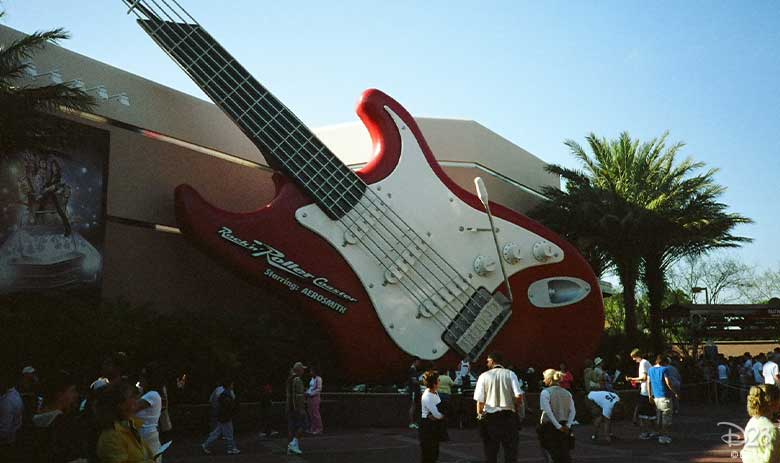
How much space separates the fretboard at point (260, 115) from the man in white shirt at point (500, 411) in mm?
9230

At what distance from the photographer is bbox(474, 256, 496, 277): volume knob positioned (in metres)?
18.0

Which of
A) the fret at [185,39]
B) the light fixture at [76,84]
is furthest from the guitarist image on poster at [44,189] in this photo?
the fret at [185,39]

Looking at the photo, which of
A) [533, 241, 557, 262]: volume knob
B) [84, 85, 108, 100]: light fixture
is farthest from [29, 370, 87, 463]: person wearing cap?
[533, 241, 557, 262]: volume knob

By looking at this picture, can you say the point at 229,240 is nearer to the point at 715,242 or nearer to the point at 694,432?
the point at 694,432

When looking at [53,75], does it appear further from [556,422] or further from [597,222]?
[597,222]

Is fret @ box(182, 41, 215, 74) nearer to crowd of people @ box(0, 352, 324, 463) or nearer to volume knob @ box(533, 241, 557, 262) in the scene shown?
volume knob @ box(533, 241, 557, 262)

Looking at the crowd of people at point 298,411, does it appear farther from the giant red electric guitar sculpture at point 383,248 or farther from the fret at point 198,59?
the fret at point 198,59

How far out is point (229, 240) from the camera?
1548cm

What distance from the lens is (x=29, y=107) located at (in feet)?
41.9

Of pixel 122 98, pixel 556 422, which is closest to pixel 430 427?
pixel 556 422

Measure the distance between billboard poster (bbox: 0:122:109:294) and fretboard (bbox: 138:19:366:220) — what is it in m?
2.67

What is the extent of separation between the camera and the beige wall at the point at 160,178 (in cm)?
1728

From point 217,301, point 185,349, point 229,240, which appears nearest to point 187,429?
point 185,349

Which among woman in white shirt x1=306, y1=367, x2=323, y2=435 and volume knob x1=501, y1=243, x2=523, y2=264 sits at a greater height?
volume knob x1=501, y1=243, x2=523, y2=264
